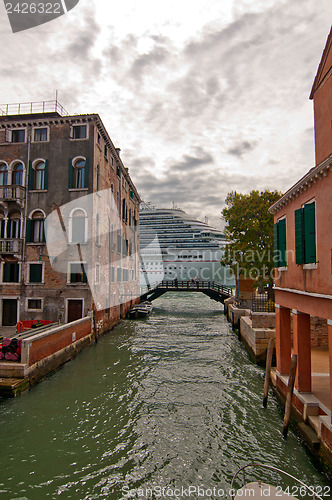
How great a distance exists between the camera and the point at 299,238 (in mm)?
8008

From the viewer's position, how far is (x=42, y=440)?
25.7ft

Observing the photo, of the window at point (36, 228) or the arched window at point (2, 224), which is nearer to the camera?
the window at point (36, 228)

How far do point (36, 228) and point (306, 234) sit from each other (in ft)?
54.7

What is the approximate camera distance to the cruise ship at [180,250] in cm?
6322

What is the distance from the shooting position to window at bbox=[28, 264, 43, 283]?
19.0 m

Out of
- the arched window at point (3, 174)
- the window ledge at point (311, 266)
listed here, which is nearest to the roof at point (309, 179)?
the window ledge at point (311, 266)

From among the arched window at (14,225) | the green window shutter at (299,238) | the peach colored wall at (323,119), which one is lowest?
the green window shutter at (299,238)

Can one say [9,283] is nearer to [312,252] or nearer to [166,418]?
[166,418]

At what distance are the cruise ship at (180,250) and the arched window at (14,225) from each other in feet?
137

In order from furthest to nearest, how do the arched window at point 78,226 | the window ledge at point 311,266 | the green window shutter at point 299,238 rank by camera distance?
1. the arched window at point 78,226
2. the green window shutter at point 299,238
3. the window ledge at point 311,266

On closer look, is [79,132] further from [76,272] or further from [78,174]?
[76,272]

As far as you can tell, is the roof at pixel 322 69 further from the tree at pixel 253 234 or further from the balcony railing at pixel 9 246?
the balcony railing at pixel 9 246

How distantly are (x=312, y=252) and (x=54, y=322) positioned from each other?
15.5 metres

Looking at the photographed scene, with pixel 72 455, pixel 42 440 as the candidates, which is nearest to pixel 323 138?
pixel 72 455
